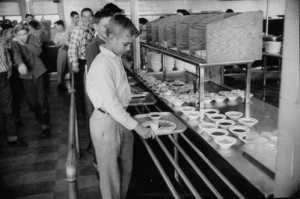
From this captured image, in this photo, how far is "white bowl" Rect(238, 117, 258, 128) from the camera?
276 cm

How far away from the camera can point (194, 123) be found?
9.70 ft

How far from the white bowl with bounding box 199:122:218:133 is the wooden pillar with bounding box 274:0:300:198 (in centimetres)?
138

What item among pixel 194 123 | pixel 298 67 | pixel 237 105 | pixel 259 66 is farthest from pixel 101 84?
pixel 259 66

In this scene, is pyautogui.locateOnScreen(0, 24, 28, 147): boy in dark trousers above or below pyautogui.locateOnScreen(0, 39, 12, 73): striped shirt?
below

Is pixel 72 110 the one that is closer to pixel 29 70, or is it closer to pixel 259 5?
pixel 29 70

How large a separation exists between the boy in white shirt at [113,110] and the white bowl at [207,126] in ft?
1.58

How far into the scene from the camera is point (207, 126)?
9.16ft

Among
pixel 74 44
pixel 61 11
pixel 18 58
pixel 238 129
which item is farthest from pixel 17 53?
pixel 61 11

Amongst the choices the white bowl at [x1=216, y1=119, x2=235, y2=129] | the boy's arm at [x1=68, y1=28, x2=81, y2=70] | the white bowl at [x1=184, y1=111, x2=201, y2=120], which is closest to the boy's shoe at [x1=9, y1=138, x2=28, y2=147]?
the boy's arm at [x1=68, y1=28, x2=81, y2=70]

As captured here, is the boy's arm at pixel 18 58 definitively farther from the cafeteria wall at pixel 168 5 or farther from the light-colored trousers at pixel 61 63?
the cafeteria wall at pixel 168 5

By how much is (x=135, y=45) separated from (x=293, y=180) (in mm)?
4838

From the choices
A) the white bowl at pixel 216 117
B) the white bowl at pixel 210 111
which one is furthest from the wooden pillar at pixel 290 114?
the white bowl at pixel 210 111

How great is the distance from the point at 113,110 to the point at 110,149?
0.39 meters

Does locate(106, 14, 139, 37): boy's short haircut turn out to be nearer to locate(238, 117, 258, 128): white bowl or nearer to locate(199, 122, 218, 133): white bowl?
locate(199, 122, 218, 133): white bowl
